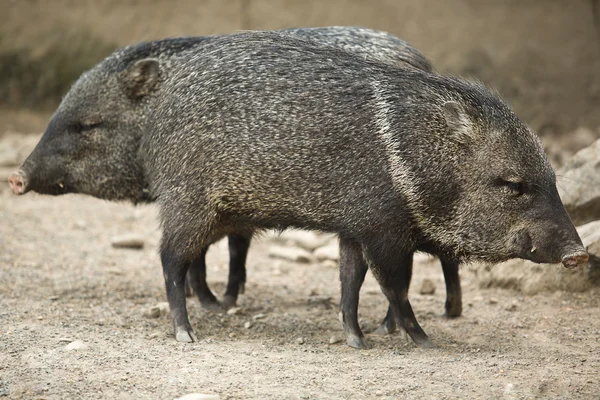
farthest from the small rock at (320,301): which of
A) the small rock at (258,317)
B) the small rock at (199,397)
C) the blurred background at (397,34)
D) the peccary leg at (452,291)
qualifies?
the blurred background at (397,34)

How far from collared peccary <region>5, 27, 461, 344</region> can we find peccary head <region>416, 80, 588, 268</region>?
54.0 inches

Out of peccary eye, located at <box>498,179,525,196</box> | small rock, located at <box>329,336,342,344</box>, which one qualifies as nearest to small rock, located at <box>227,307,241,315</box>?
small rock, located at <box>329,336,342,344</box>

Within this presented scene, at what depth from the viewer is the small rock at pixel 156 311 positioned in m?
6.44

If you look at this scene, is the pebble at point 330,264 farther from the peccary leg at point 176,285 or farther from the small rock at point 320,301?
the peccary leg at point 176,285

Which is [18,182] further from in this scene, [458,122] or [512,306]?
[512,306]

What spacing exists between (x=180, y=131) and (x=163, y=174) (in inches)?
12.5

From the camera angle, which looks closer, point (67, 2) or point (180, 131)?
point (180, 131)

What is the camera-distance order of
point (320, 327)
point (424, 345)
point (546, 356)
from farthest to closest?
1. point (320, 327)
2. point (424, 345)
3. point (546, 356)

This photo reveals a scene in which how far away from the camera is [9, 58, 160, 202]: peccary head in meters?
6.87

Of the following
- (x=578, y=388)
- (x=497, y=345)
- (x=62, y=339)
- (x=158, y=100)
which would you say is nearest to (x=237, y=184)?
(x=158, y=100)

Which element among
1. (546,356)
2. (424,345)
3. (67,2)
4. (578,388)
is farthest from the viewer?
(67,2)

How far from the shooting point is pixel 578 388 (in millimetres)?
4648

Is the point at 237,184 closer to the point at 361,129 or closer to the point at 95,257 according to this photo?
the point at 361,129

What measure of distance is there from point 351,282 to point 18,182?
106 inches
